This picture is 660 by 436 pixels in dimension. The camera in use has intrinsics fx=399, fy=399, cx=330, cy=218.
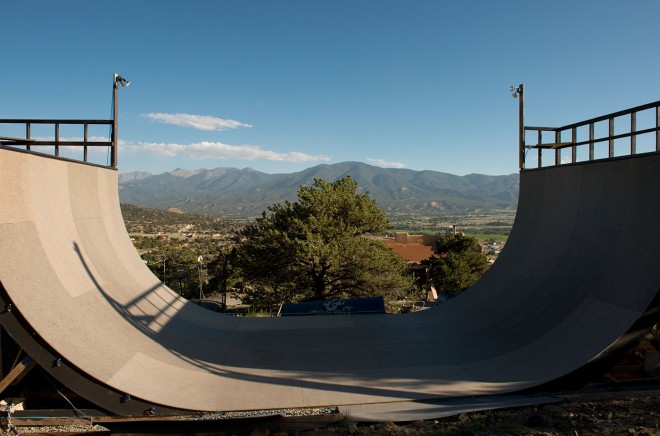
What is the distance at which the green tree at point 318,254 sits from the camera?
16.8 metres

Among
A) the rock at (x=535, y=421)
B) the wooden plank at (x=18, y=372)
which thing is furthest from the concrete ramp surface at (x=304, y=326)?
the rock at (x=535, y=421)

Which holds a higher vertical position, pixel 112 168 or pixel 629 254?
pixel 112 168

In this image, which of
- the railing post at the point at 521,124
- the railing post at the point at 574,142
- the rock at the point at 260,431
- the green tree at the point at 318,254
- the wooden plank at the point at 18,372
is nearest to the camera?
the rock at the point at 260,431

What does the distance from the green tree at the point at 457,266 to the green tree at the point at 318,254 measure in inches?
394

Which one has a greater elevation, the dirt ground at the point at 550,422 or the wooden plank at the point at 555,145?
the wooden plank at the point at 555,145

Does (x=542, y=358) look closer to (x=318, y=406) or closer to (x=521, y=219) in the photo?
(x=318, y=406)

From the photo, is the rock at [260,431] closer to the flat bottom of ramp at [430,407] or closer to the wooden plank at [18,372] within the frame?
the flat bottom of ramp at [430,407]

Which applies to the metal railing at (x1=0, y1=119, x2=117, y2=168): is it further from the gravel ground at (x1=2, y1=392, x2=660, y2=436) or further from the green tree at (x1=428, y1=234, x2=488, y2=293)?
the green tree at (x1=428, y1=234, x2=488, y2=293)

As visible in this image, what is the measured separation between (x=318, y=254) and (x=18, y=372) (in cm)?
1171

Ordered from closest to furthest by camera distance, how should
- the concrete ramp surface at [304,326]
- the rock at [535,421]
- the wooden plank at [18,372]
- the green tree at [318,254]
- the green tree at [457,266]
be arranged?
the rock at [535,421]
the wooden plank at [18,372]
the concrete ramp surface at [304,326]
the green tree at [318,254]
the green tree at [457,266]

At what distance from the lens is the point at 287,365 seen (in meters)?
6.83

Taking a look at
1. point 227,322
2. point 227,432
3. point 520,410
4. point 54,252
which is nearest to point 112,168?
point 54,252

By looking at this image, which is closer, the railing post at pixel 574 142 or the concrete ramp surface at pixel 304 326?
the concrete ramp surface at pixel 304 326

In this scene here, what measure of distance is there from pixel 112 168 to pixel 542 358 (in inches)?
386
